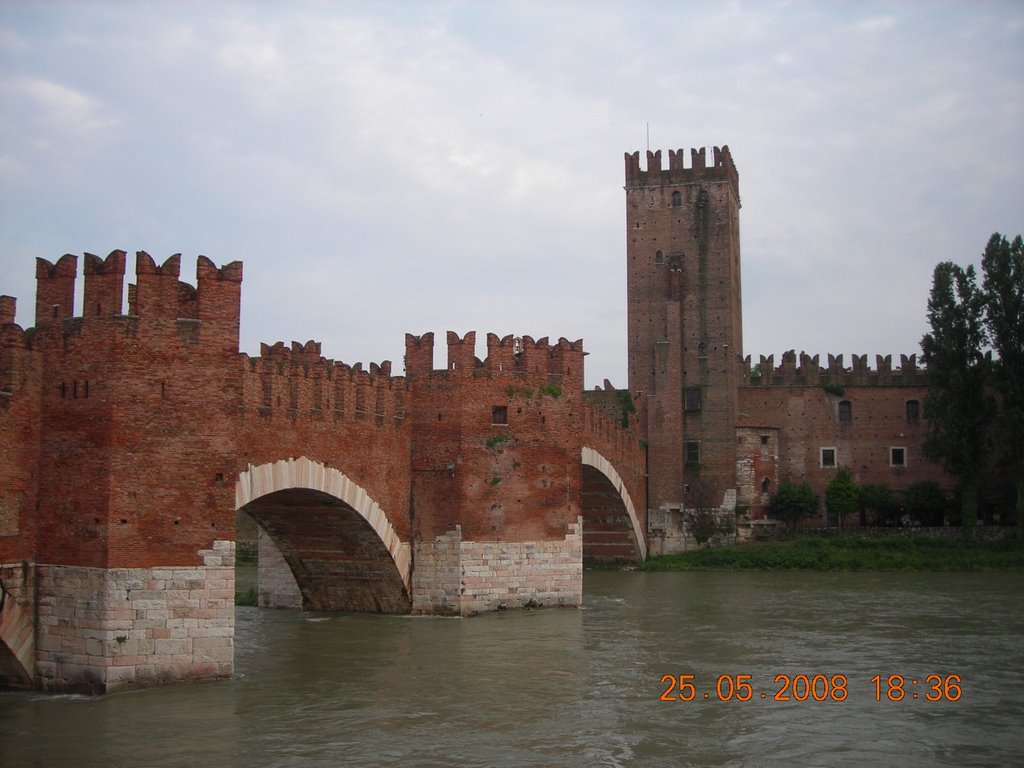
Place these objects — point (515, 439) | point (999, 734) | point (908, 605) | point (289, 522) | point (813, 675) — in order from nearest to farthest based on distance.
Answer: point (999, 734) < point (813, 675) < point (289, 522) < point (515, 439) < point (908, 605)

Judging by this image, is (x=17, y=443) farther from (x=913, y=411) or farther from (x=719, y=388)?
(x=913, y=411)

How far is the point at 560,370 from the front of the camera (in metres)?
24.2

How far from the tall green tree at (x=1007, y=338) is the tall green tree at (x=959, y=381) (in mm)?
426

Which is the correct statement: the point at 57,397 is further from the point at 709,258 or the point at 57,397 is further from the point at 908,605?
the point at 709,258

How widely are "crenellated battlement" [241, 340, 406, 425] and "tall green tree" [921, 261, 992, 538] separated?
2211 cm

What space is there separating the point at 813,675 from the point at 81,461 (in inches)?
417

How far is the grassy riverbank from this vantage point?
34.7 meters

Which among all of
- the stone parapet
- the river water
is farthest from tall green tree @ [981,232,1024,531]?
the stone parapet

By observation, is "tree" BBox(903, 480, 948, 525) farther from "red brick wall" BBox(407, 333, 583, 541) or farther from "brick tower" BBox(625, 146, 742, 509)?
"red brick wall" BBox(407, 333, 583, 541)

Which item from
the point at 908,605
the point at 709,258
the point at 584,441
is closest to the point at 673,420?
the point at 709,258

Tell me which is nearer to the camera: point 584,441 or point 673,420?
point 584,441

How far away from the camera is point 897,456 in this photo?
42562 millimetres

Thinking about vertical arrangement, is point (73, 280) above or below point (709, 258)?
below
